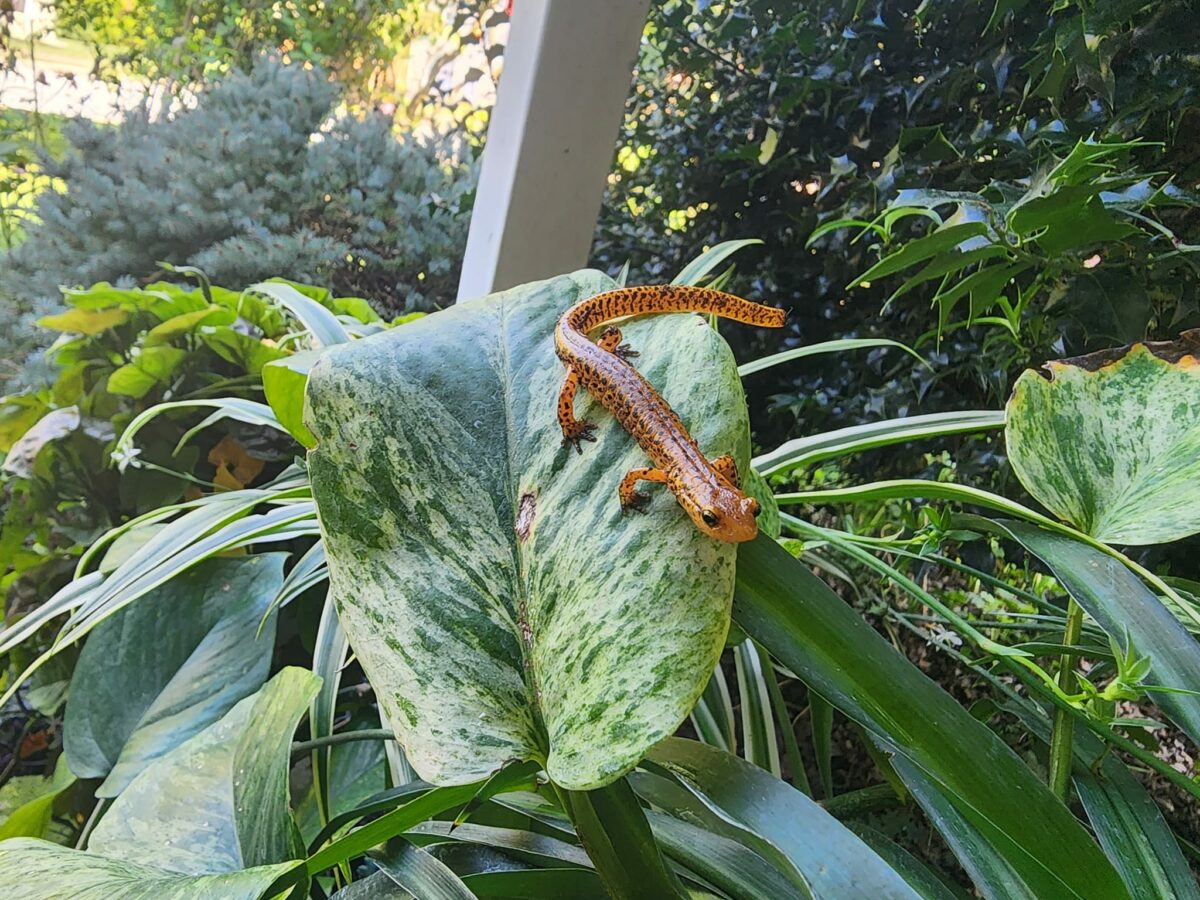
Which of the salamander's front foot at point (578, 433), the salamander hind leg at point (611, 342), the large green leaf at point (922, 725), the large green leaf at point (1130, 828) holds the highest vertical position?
Result: the salamander hind leg at point (611, 342)

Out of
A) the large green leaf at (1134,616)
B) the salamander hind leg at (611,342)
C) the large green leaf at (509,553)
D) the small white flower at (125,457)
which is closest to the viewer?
the large green leaf at (509,553)

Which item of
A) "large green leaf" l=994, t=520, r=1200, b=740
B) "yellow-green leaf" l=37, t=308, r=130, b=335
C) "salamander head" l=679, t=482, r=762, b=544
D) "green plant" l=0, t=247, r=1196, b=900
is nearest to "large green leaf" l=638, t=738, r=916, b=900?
"green plant" l=0, t=247, r=1196, b=900

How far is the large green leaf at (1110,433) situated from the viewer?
1.70 ft

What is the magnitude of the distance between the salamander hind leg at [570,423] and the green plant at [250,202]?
928 mm

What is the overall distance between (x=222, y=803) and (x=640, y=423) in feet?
1.42

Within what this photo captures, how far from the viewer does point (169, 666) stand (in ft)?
2.50

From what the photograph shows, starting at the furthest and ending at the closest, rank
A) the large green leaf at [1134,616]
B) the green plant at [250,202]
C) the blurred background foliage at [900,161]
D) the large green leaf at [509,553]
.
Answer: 1. the green plant at [250,202]
2. the blurred background foliage at [900,161]
3. the large green leaf at [1134,616]
4. the large green leaf at [509,553]

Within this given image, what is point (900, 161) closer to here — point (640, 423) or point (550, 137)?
point (550, 137)

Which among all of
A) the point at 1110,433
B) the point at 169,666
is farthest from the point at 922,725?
the point at 169,666

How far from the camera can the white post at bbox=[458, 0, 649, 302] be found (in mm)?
1011

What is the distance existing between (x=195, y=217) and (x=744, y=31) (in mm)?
1020

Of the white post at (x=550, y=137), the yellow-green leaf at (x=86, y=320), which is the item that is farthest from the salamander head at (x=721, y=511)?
the yellow-green leaf at (x=86, y=320)

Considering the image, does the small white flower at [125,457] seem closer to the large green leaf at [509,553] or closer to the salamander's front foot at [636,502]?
the large green leaf at [509,553]

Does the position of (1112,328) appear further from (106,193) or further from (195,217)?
(106,193)
